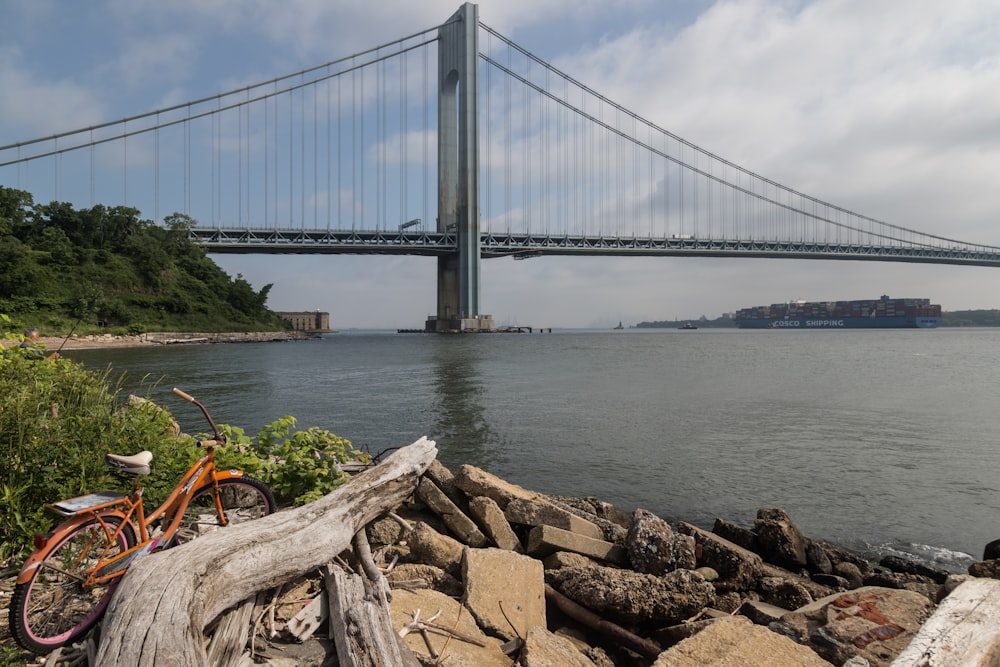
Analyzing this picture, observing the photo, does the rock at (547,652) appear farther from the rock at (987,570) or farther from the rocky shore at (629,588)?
the rock at (987,570)

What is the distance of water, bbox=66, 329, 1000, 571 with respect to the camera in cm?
702

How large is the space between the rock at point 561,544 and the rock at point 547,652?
136cm

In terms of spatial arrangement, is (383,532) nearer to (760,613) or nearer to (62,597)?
(62,597)

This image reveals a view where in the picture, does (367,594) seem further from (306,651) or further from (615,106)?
(615,106)

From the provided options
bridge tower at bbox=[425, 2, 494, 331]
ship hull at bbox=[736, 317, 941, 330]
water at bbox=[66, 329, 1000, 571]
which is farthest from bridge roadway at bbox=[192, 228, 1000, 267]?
ship hull at bbox=[736, 317, 941, 330]

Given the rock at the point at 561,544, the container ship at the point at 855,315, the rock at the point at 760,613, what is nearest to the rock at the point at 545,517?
the rock at the point at 561,544

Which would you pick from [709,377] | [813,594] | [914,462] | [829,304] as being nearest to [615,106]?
[709,377]

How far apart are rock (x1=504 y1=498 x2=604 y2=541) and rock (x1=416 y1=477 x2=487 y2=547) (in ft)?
1.26

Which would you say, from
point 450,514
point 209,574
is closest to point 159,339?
point 450,514

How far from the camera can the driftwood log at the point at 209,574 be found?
2199mm

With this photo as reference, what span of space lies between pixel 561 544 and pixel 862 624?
6.26 feet

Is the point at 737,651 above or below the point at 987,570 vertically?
above

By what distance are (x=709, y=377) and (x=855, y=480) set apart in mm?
16285

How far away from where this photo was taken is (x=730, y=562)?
469cm
